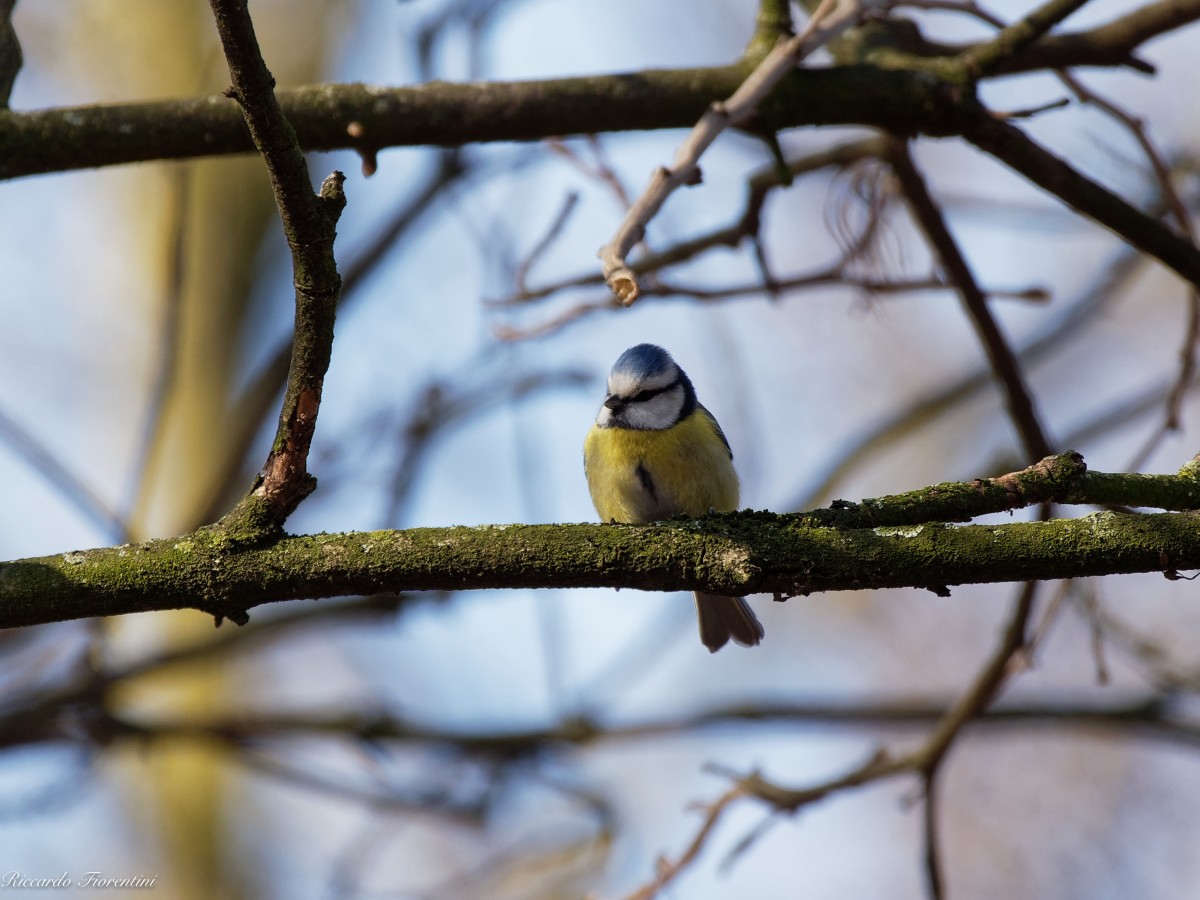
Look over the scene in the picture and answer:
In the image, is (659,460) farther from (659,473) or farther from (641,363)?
(641,363)

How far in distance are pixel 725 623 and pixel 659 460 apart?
27.2 inches

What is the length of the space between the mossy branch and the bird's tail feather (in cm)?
223

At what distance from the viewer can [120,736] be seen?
12.9ft

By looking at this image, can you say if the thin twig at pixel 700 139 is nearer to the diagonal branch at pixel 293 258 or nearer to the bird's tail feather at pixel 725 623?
the diagonal branch at pixel 293 258

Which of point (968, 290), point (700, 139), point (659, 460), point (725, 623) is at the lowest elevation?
point (700, 139)

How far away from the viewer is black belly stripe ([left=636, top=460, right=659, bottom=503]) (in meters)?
3.84

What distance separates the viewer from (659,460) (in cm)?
383

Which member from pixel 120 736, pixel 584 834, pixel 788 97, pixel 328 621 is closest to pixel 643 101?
pixel 788 97

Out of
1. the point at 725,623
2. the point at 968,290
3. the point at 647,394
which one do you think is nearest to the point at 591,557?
the point at 968,290

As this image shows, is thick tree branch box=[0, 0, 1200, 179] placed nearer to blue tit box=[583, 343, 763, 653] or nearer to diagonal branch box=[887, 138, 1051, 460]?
diagonal branch box=[887, 138, 1051, 460]

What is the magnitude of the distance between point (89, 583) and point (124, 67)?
234 inches

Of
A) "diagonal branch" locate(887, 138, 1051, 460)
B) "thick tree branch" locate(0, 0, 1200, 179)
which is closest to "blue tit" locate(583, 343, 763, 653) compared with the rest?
"diagonal branch" locate(887, 138, 1051, 460)

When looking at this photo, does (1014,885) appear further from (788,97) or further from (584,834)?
(788,97)

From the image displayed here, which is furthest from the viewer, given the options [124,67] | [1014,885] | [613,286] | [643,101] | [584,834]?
[1014,885]
